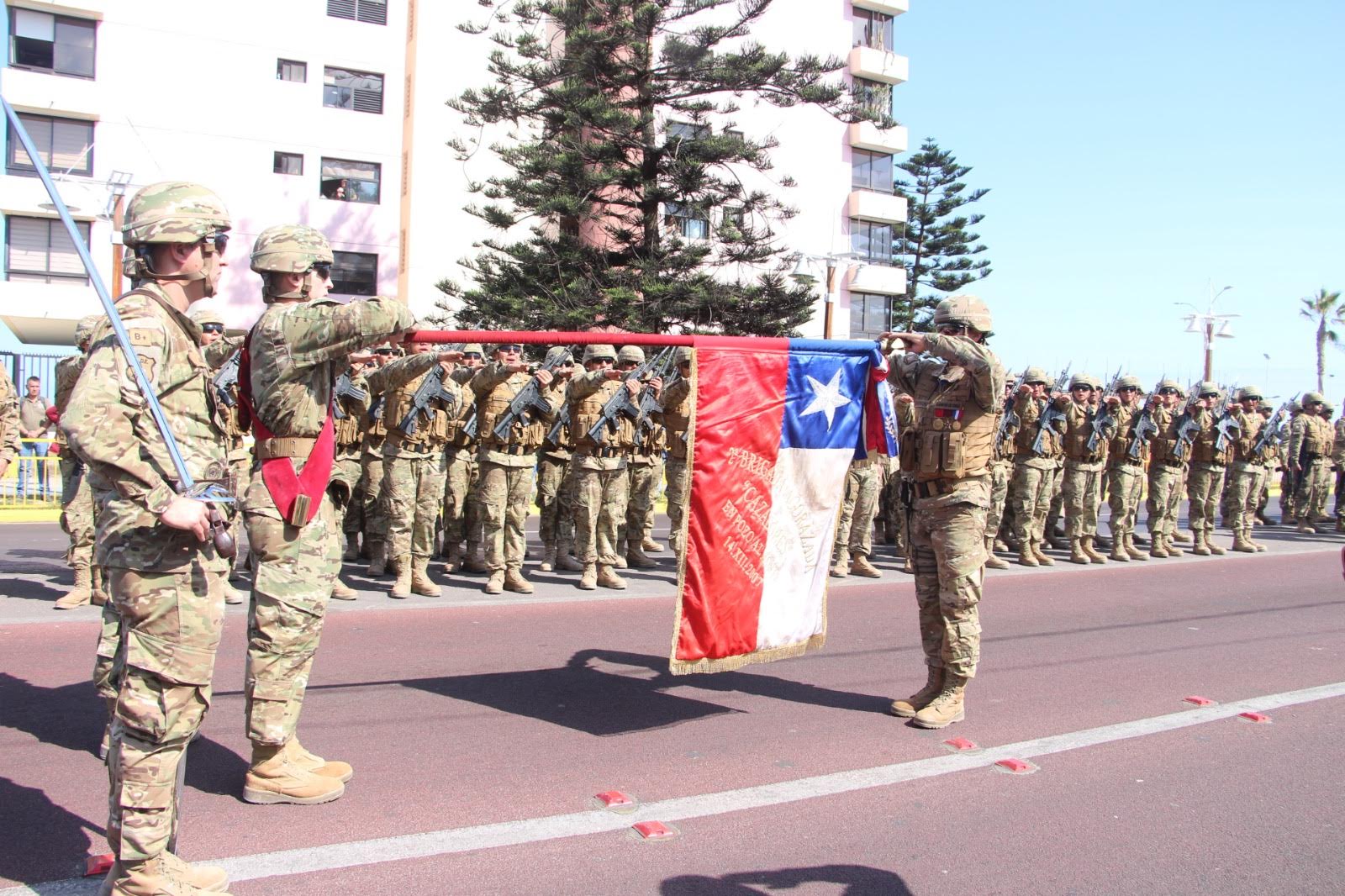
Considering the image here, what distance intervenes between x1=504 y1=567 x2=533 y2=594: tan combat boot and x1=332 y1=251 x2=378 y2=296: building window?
24791 millimetres

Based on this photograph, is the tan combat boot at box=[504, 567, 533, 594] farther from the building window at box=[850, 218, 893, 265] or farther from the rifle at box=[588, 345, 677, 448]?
the building window at box=[850, 218, 893, 265]

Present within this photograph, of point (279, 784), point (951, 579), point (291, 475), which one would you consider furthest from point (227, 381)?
point (951, 579)

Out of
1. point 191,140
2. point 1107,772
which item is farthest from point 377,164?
point 1107,772

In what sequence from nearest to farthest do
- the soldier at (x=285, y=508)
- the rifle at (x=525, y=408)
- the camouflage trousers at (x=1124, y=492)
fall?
the soldier at (x=285, y=508)
the rifle at (x=525, y=408)
the camouflage trousers at (x=1124, y=492)

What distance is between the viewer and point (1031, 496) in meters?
12.7

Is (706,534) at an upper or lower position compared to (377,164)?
lower

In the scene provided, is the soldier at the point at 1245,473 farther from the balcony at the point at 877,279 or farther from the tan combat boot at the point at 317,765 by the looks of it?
the balcony at the point at 877,279

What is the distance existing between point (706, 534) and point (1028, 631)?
442 centimetres

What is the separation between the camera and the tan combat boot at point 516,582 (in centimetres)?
956

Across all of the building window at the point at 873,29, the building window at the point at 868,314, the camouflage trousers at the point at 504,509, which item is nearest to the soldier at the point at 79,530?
the camouflage trousers at the point at 504,509

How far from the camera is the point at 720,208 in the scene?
78.3 ft

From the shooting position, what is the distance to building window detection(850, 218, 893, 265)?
41.6 metres

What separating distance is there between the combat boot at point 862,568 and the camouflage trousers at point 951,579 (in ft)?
17.3

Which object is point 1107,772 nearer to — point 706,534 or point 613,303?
point 706,534
